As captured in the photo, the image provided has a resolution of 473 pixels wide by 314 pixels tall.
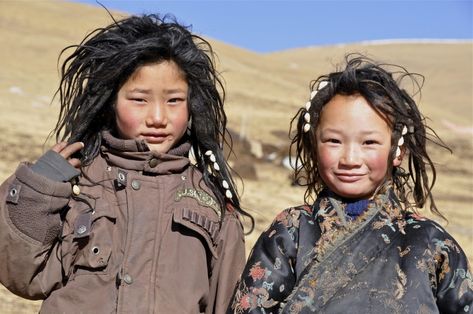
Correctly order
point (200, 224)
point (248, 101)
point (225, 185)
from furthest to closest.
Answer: point (248, 101), point (225, 185), point (200, 224)

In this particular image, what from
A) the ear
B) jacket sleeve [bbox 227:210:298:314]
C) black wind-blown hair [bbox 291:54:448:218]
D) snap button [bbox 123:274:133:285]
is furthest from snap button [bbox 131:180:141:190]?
the ear

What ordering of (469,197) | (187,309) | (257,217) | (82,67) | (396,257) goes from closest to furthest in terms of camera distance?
(396,257)
(187,309)
(82,67)
(257,217)
(469,197)

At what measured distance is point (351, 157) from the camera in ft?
9.76

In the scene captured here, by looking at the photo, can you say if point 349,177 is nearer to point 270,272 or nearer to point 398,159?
point 398,159

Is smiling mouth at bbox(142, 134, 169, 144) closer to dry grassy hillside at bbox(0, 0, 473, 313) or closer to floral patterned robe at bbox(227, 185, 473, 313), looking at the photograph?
floral patterned robe at bbox(227, 185, 473, 313)

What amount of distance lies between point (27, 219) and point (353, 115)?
1.19m

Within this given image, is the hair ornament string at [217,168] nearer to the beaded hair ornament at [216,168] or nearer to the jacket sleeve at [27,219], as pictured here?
the beaded hair ornament at [216,168]

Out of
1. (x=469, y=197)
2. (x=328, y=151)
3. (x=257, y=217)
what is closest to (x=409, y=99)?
(x=328, y=151)

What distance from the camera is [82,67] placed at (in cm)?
352

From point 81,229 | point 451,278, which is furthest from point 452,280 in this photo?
point 81,229

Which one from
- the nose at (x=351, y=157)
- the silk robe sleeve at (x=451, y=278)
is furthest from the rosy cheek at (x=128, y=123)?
the silk robe sleeve at (x=451, y=278)

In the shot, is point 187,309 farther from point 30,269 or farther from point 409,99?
point 409,99

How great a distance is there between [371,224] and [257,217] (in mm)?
7236

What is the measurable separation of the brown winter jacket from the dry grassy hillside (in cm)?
106
